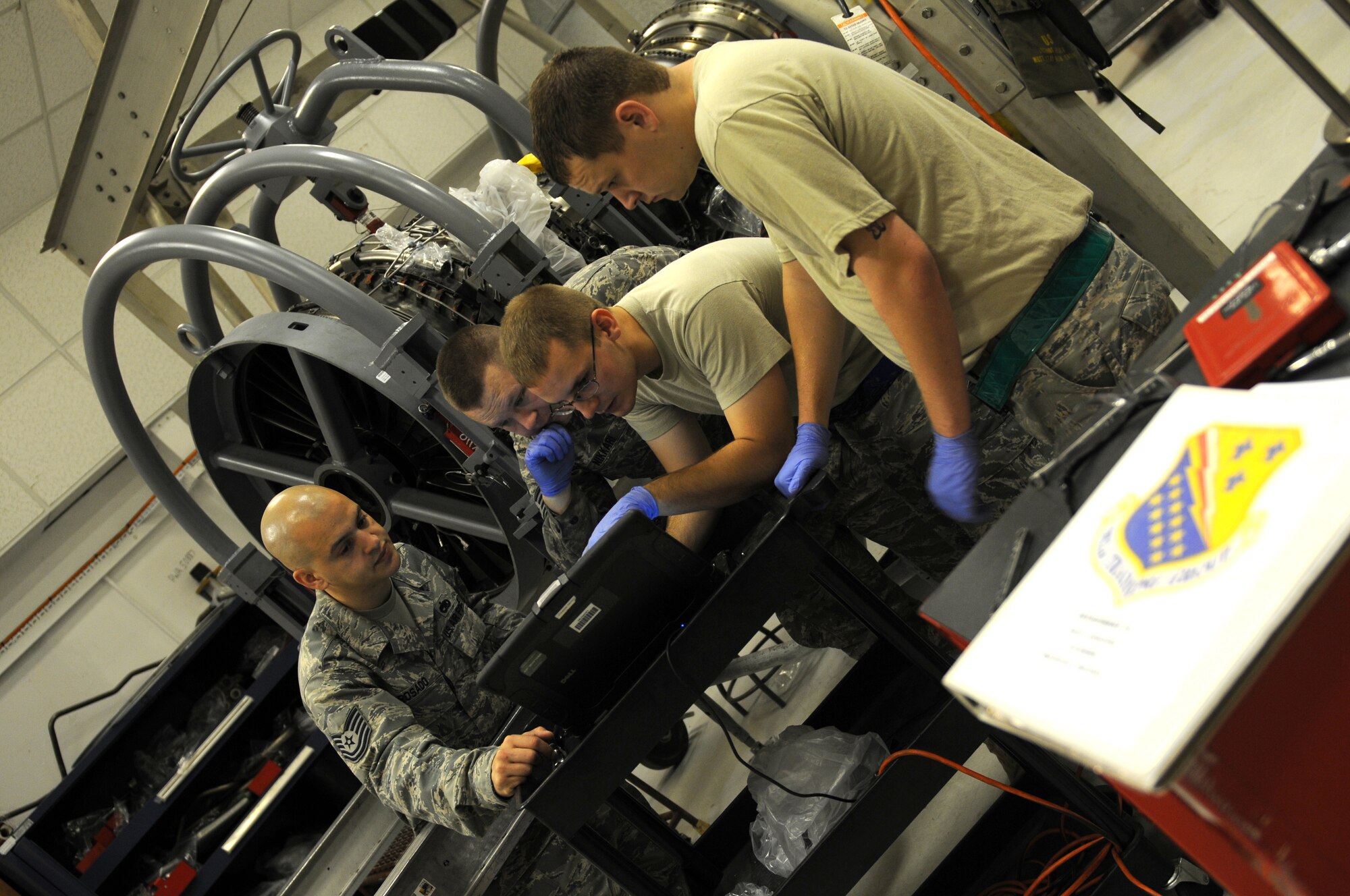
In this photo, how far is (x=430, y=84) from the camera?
2682mm

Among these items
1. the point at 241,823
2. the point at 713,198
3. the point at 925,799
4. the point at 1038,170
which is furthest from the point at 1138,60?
the point at 241,823

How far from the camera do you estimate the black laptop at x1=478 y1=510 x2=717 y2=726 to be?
138cm

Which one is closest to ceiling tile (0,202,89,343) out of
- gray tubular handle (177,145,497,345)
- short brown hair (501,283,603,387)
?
gray tubular handle (177,145,497,345)

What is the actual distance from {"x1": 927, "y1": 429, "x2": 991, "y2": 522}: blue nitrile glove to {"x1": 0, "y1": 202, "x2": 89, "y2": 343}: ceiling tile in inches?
214

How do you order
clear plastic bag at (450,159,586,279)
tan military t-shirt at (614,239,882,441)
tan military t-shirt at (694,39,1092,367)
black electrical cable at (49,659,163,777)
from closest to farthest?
tan military t-shirt at (694,39,1092,367) < tan military t-shirt at (614,239,882,441) < clear plastic bag at (450,159,586,279) < black electrical cable at (49,659,163,777)

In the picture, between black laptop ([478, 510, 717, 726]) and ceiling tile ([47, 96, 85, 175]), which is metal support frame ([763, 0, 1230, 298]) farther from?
ceiling tile ([47, 96, 85, 175])

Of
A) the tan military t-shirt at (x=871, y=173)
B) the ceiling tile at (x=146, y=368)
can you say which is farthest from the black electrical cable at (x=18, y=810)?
the tan military t-shirt at (x=871, y=173)

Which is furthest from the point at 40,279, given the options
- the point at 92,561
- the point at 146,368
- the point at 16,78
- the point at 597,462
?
the point at 597,462

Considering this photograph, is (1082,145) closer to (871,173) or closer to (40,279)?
(871,173)

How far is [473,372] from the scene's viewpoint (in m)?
2.02

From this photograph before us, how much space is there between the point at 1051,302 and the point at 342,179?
1.96m

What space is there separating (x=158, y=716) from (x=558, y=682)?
10.3 feet

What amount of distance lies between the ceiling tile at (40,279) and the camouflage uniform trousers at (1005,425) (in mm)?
5143

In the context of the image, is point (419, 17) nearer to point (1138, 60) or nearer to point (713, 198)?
point (713, 198)
